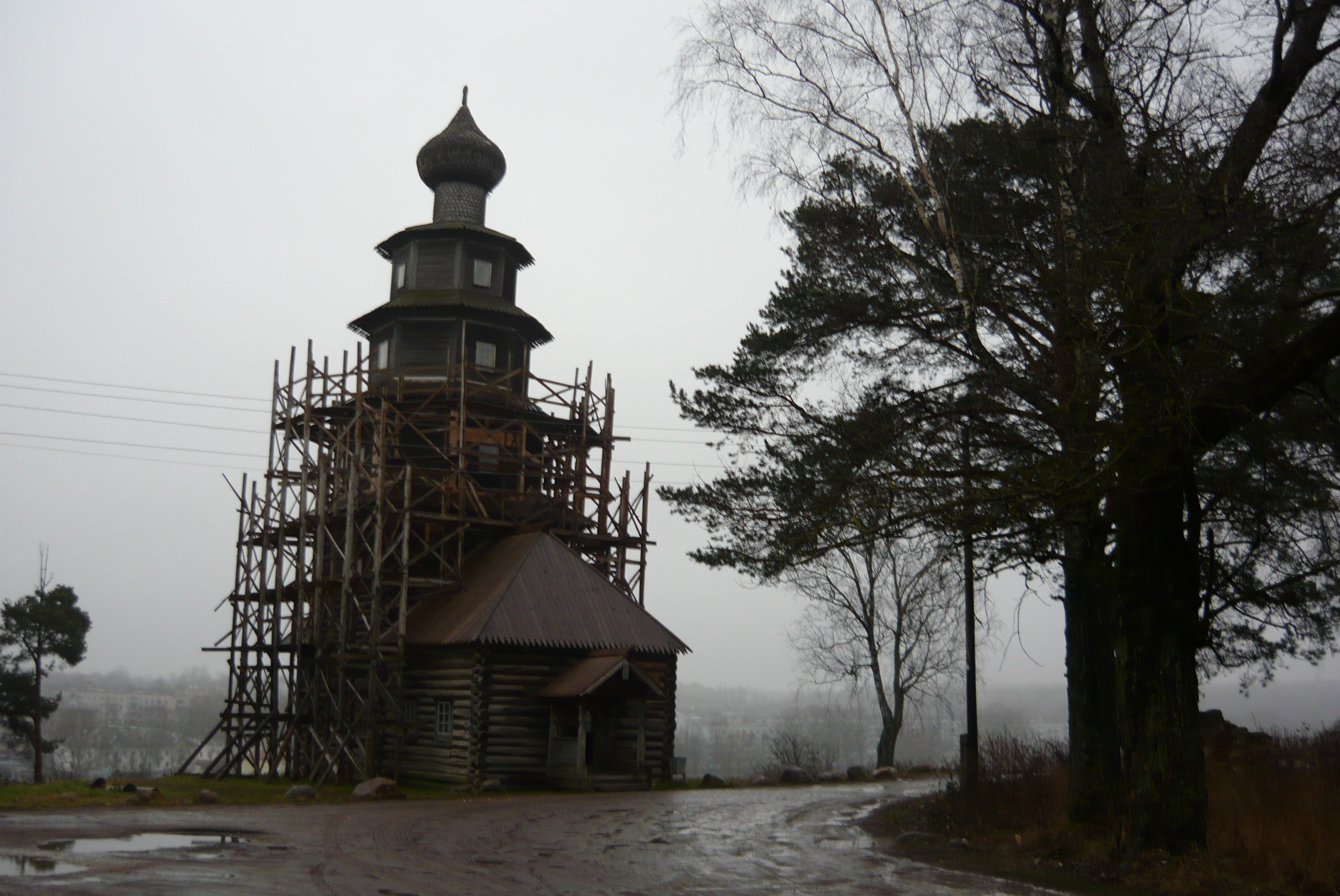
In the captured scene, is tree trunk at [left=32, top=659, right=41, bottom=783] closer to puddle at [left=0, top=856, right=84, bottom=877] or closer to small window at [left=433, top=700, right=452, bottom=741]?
small window at [left=433, top=700, right=452, bottom=741]

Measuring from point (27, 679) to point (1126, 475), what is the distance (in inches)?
1482

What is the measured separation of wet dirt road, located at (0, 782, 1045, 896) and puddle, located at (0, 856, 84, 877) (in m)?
0.06

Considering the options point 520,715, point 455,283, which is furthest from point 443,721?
point 455,283

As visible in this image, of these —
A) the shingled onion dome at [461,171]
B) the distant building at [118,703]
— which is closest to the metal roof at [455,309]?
the shingled onion dome at [461,171]

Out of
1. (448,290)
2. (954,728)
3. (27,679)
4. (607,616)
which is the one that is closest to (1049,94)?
(607,616)

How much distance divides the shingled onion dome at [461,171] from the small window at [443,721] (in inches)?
593

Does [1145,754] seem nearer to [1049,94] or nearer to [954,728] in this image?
[1049,94]

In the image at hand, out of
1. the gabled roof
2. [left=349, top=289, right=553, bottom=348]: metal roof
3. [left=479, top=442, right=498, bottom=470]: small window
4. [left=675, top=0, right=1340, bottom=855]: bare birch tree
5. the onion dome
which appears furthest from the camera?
the onion dome

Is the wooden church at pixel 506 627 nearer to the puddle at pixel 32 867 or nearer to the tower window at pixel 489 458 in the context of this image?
the tower window at pixel 489 458

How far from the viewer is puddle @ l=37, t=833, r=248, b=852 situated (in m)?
13.3

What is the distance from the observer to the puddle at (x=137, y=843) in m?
13.3

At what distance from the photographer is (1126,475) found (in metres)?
12.1

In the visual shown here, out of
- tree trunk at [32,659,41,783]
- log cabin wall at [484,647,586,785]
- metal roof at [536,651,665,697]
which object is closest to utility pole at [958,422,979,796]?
metal roof at [536,651,665,697]

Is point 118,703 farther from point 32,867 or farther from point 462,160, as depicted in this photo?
point 32,867
